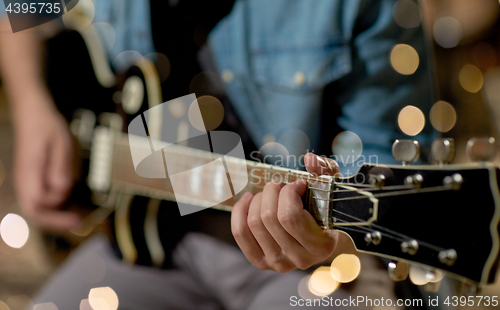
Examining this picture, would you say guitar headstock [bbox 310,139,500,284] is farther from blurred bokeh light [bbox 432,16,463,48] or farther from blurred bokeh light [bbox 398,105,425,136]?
blurred bokeh light [bbox 432,16,463,48]

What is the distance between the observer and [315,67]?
0.69 metres

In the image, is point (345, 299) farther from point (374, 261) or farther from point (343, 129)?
point (343, 129)

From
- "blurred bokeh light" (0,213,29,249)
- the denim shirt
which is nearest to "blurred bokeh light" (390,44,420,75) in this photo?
the denim shirt

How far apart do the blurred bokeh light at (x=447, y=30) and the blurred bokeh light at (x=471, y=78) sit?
0.11m

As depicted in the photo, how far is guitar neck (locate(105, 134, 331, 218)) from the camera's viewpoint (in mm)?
435

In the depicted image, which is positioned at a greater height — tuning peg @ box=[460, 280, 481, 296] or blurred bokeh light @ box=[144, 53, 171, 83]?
blurred bokeh light @ box=[144, 53, 171, 83]

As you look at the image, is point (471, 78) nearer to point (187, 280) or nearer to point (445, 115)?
point (445, 115)

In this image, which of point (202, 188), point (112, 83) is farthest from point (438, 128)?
point (112, 83)

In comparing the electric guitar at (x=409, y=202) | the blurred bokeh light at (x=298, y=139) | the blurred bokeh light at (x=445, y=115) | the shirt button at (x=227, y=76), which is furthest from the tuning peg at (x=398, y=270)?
the blurred bokeh light at (x=445, y=115)

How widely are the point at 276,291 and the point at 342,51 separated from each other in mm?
603

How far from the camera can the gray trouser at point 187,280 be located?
0.59 meters

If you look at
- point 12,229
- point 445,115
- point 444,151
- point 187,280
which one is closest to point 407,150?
point 444,151

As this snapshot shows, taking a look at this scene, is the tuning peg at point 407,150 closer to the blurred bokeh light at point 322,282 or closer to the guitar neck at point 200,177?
the guitar neck at point 200,177

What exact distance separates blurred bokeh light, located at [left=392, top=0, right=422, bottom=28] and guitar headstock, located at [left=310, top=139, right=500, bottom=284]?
0.50 m
